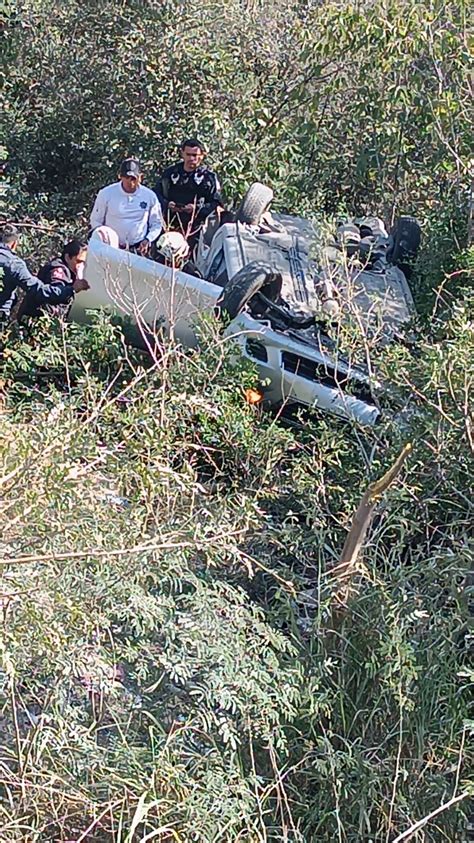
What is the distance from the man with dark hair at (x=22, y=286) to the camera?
6.61 meters

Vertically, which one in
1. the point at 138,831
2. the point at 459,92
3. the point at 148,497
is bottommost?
the point at 138,831

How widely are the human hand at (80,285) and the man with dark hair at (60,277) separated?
0.04 metres

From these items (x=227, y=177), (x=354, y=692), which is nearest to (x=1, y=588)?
(x=354, y=692)

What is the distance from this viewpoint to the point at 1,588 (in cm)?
274

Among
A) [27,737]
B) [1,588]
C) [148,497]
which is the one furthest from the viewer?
[148,497]

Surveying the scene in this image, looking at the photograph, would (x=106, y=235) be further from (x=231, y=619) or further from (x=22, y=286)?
(x=231, y=619)

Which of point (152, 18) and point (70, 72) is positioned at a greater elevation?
point (152, 18)

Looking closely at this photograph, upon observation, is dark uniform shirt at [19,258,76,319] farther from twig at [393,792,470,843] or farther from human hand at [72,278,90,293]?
twig at [393,792,470,843]

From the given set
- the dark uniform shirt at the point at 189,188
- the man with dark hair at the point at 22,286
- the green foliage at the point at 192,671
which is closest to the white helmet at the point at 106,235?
the man with dark hair at the point at 22,286

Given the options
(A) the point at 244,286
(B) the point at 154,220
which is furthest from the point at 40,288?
(B) the point at 154,220

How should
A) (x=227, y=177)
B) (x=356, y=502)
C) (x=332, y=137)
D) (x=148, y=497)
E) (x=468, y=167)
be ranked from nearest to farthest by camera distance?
(x=148, y=497)
(x=356, y=502)
(x=468, y=167)
(x=227, y=177)
(x=332, y=137)

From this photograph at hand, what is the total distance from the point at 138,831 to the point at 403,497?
59.6 inches

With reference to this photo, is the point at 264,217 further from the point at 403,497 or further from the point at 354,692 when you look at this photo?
the point at 354,692

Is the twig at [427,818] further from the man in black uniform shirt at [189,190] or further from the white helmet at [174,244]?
the man in black uniform shirt at [189,190]
